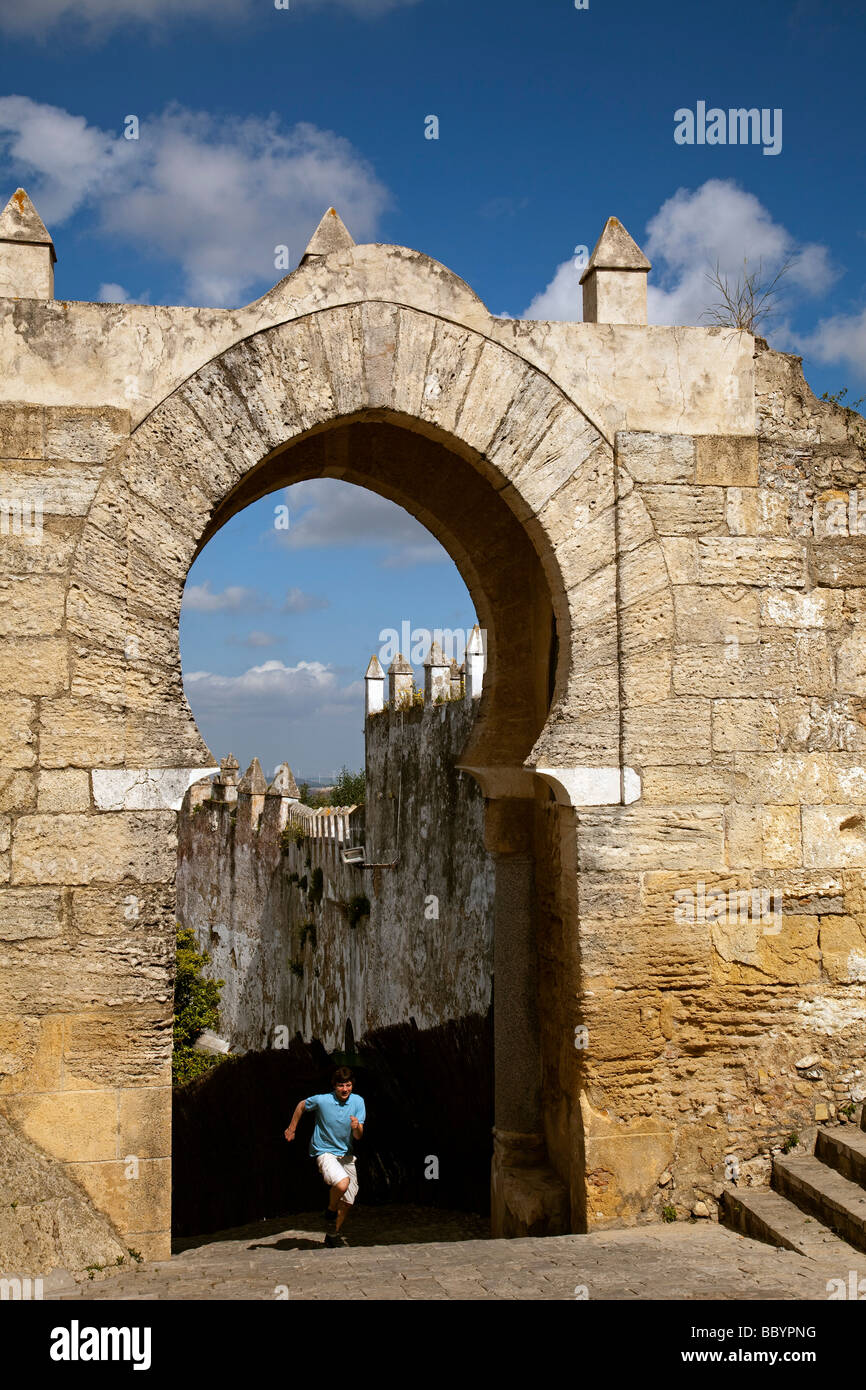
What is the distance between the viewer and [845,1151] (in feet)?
15.7

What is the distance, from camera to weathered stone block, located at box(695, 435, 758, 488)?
5227mm

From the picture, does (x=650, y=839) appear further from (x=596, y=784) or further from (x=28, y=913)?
(x=28, y=913)

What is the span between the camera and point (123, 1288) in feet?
13.3

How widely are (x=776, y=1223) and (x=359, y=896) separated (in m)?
10.3

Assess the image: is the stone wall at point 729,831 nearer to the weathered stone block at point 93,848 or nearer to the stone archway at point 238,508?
the stone archway at point 238,508

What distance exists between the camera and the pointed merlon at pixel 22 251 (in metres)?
4.74

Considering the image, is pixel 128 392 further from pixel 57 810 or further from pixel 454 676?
Result: pixel 454 676

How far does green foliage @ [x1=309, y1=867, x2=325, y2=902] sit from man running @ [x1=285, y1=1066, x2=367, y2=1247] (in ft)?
34.2

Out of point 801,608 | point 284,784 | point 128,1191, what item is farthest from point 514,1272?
point 284,784

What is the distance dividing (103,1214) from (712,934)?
279 cm

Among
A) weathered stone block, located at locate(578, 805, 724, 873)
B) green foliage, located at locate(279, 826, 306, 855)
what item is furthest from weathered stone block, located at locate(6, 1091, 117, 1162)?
green foliage, located at locate(279, 826, 306, 855)

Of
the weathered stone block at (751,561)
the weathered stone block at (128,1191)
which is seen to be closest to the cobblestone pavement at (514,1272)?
the weathered stone block at (128,1191)
